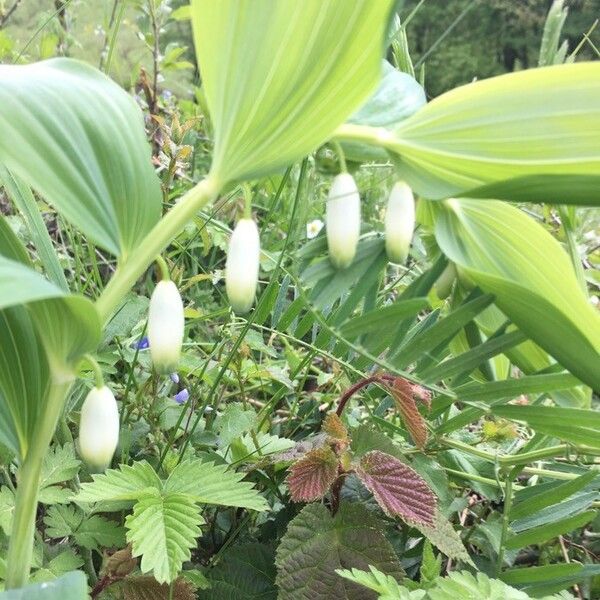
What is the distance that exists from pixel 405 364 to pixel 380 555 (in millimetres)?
206

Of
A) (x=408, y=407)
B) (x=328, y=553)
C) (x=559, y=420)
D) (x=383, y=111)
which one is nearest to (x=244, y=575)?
(x=328, y=553)

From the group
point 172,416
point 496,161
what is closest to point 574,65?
point 496,161

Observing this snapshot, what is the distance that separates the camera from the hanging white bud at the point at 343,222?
0.40 metres

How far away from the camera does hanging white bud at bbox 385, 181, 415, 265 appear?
407mm

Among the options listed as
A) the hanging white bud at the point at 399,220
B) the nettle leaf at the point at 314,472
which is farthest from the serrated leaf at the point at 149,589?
the hanging white bud at the point at 399,220

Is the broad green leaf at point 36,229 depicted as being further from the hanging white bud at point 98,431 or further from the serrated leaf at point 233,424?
the serrated leaf at point 233,424

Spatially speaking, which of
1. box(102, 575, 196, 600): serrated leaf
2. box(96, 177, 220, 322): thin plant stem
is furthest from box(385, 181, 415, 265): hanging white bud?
box(102, 575, 196, 600): serrated leaf

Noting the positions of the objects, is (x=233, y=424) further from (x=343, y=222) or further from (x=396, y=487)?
(x=343, y=222)

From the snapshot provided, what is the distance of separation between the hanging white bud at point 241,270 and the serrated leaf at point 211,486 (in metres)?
0.19

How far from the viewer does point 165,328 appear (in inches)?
16.1

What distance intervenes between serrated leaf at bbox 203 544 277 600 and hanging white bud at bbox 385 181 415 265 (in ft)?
1.13

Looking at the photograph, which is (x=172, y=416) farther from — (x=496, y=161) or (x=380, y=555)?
(x=496, y=161)

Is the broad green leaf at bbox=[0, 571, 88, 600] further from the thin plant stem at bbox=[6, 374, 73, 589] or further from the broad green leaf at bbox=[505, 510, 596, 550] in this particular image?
the broad green leaf at bbox=[505, 510, 596, 550]

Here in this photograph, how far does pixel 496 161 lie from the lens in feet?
1.27
